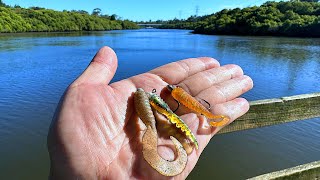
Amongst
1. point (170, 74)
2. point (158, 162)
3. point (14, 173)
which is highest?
point (170, 74)

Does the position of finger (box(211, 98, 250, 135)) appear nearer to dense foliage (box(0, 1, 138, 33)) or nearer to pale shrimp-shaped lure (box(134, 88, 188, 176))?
pale shrimp-shaped lure (box(134, 88, 188, 176))

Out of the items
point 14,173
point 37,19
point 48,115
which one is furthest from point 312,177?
point 37,19

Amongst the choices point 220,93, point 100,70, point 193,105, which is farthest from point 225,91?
point 100,70

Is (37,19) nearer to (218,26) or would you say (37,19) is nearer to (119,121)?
(218,26)

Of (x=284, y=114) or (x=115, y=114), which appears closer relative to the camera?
(x=115, y=114)

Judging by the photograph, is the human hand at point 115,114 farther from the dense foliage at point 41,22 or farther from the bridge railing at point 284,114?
the dense foliage at point 41,22

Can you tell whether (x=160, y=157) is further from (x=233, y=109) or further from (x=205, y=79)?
(x=205, y=79)

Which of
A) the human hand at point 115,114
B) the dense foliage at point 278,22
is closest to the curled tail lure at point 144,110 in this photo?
the human hand at point 115,114
